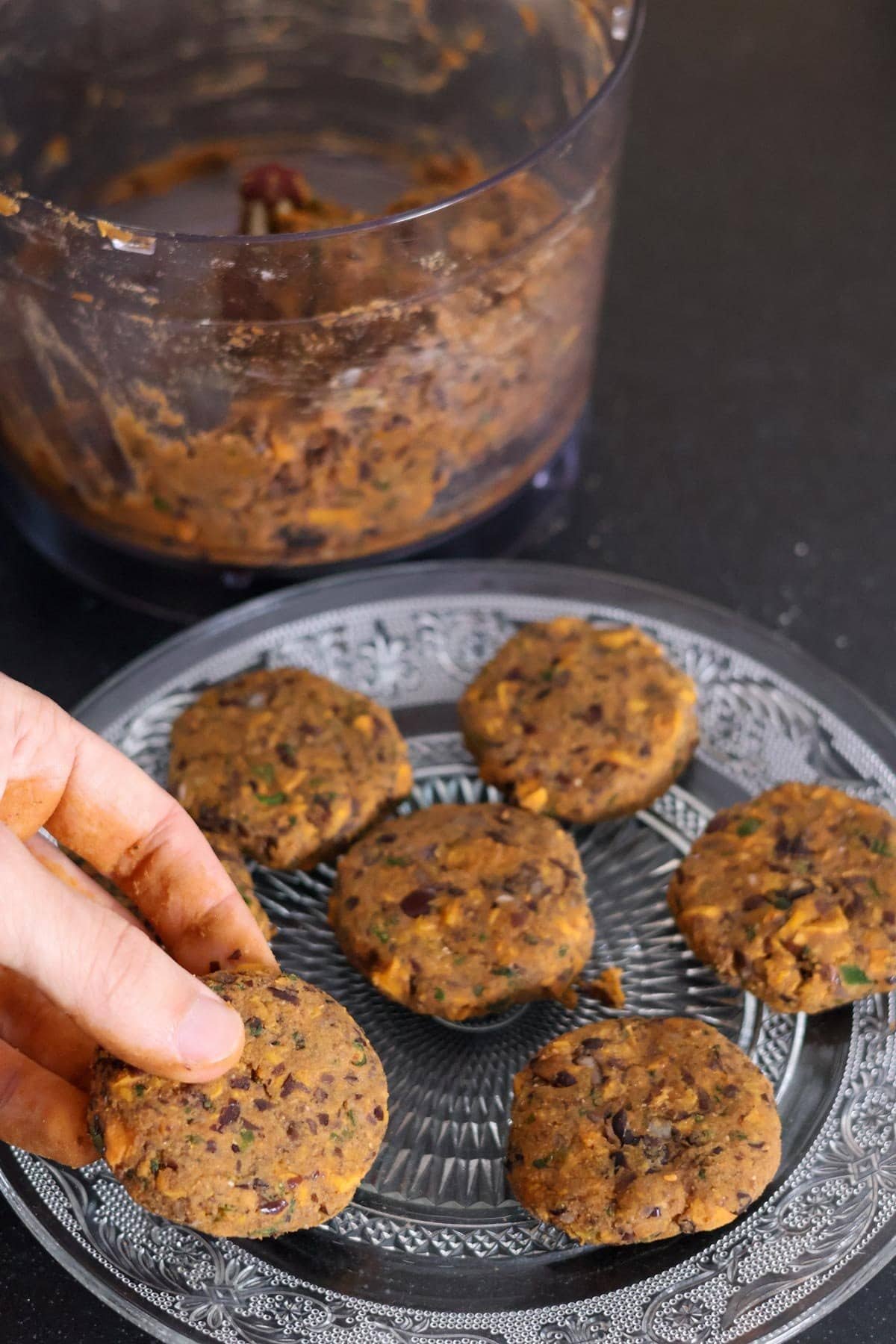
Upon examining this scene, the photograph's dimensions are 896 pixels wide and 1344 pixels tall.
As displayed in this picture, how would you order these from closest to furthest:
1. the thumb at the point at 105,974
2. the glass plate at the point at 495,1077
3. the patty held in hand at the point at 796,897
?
the thumb at the point at 105,974 < the glass plate at the point at 495,1077 < the patty held in hand at the point at 796,897

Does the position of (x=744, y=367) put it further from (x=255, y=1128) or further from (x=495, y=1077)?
(x=255, y=1128)

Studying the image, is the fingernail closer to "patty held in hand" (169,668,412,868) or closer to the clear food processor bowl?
"patty held in hand" (169,668,412,868)

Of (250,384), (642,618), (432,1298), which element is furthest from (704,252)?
(432,1298)

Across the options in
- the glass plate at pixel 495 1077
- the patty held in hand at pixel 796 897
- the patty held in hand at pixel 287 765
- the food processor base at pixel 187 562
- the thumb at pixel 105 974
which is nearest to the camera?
the thumb at pixel 105 974

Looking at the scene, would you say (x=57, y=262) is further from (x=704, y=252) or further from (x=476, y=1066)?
(x=704, y=252)

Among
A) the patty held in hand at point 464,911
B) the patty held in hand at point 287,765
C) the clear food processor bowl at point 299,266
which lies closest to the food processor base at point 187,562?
the clear food processor bowl at point 299,266

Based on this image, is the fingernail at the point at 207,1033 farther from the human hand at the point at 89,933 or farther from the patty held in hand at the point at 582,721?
the patty held in hand at the point at 582,721

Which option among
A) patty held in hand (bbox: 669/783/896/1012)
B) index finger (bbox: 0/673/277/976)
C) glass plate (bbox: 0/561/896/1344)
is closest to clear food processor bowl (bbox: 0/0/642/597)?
glass plate (bbox: 0/561/896/1344)

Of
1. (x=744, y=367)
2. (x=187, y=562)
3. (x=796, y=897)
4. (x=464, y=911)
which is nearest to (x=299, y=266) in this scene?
(x=187, y=562)
